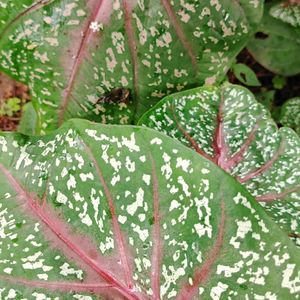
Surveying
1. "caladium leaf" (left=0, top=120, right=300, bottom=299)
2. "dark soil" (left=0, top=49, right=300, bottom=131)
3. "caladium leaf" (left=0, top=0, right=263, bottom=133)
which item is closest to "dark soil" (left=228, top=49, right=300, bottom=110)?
"dark soil" (left=0, top=49, right=300, bottom=131)

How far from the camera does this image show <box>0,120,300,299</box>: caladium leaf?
0.96m

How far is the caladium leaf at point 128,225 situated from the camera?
96cm

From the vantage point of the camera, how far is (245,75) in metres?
1.86

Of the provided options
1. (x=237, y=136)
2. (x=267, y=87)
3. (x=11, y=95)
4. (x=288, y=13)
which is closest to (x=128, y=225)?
(x=237, y=136)

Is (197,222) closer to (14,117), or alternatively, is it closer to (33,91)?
(33,91)

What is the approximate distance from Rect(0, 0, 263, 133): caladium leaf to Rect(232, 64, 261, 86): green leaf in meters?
0.37

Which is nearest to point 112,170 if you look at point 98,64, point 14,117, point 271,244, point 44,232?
point 44,232

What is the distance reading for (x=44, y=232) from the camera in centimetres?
104

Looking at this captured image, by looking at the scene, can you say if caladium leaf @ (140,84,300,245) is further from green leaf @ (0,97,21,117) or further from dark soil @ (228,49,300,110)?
green leaf @ (0,97,21,117)

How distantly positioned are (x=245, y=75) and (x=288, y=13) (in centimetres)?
29

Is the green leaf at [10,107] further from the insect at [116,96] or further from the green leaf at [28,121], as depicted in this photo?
the insect at [116,96]

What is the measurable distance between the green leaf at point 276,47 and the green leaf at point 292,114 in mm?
145

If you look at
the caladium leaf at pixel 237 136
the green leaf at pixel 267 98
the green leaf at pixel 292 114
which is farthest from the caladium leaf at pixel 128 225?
the green leaf at pixel 267 98

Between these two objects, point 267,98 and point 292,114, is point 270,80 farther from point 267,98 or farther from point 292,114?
point 292,114
